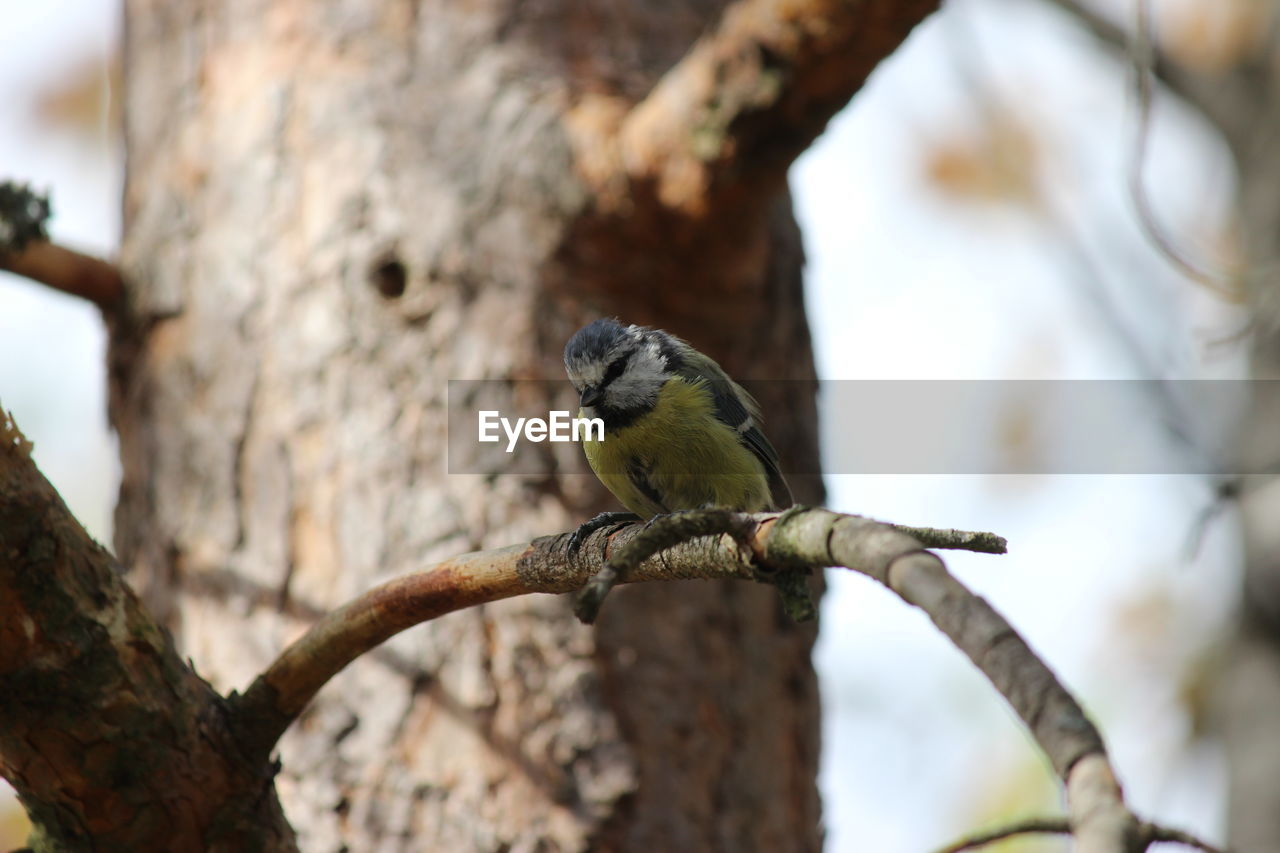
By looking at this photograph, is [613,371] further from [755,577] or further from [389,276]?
[755,577]

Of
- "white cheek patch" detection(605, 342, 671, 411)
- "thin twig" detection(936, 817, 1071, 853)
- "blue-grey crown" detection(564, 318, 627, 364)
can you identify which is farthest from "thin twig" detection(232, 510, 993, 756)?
"white cheek patch" detection(605, 342, 671, 411)

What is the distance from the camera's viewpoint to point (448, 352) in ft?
8.72

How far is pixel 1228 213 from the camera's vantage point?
5.39m

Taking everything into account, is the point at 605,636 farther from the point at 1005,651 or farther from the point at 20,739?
the point at 1005,651

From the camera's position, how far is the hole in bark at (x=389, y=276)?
2.72 metres

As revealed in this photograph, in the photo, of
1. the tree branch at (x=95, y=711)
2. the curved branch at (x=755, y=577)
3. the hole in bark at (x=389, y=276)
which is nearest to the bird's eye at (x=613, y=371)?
the hole in bark at (x=389, y=276)

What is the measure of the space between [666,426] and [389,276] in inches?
29.6

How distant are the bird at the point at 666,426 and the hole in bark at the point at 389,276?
1.39ft

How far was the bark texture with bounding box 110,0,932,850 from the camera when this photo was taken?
2.41 metres

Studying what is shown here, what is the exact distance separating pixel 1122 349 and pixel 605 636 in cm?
196

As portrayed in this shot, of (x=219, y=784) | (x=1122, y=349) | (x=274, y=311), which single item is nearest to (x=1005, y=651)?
(x=219, y=784)

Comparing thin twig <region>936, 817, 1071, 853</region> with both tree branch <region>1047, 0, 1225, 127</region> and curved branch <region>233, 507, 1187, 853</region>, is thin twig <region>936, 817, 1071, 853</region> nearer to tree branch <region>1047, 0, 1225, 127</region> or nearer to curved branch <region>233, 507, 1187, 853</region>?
curved branch <region>233, 507, 1187, 853</region>

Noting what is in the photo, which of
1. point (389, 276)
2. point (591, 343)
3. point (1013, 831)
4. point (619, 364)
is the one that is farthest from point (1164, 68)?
point (1013, 831)

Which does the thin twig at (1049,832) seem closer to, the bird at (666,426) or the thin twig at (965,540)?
the thin twig at (965,540)
